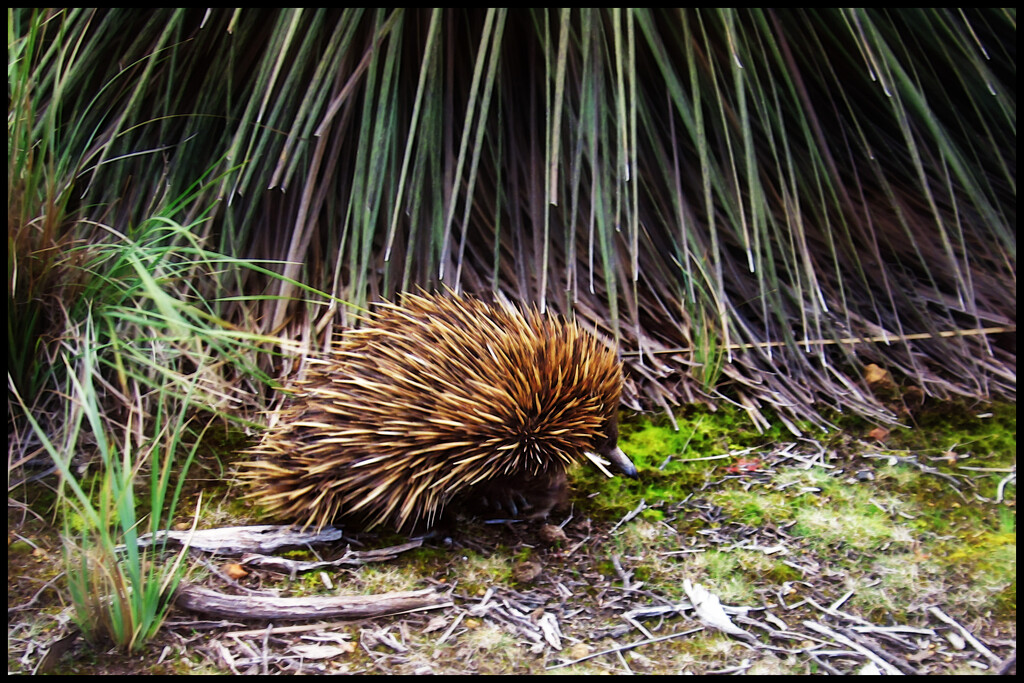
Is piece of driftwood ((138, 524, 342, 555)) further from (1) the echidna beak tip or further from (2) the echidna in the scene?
(1) the echidna beak tip

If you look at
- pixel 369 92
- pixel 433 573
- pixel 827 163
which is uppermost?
pixel 369 92

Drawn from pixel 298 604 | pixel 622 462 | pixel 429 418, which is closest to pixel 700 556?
pixel 622 462

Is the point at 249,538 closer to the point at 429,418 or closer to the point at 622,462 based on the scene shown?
the point at 429,418

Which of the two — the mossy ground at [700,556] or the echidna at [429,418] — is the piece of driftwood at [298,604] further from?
the echidna at [429,418]

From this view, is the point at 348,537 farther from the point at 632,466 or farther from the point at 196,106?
the point at 196,106

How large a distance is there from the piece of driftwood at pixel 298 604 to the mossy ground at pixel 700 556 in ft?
0.08

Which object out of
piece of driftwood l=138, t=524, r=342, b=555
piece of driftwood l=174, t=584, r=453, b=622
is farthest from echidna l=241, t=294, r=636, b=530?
piece of driftwood l=174, t=584, r=453, b=622

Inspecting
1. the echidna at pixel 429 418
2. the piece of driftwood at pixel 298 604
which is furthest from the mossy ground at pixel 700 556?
the echidna at pixel 429 418

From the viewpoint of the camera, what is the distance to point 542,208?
2.16 metres

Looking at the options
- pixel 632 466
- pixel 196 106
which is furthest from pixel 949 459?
pixel 196 106

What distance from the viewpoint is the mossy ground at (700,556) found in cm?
139

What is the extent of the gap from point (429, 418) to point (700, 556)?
629mm

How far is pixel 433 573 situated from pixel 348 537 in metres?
0.21

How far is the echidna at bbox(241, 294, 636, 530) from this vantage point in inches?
61.7
